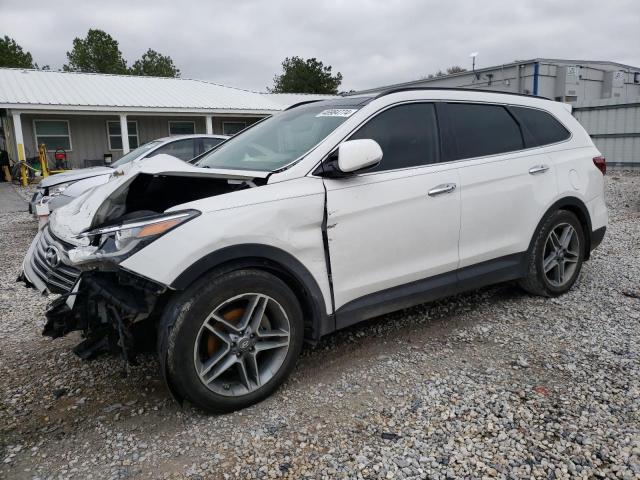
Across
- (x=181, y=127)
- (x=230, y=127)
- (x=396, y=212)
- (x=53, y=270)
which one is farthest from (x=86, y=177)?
(x=230, y=127)

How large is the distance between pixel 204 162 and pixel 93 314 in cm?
155

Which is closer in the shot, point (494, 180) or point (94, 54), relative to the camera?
point (494, 180)

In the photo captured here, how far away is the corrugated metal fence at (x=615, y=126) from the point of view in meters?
13.9

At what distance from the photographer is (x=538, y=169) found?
4.00 metres

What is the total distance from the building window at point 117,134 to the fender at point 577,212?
20.2 m

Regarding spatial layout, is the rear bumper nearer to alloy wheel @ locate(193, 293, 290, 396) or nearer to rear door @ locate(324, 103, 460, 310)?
rear door @ locate(324, 103, 460, 310)

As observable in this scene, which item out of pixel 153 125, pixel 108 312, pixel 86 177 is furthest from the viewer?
pixel 153 125

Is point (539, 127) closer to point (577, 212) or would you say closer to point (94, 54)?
point (577, 212)

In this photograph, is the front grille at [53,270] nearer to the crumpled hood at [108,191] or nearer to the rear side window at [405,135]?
the crumpled hood at [108,191]

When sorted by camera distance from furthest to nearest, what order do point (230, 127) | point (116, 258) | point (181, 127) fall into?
point (230, 127) < point (181, 127) < point (116, 258)

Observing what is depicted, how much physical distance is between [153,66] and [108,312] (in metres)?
57.5

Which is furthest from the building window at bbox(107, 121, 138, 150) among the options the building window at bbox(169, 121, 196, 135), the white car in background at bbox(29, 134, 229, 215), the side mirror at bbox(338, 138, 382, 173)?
the side mirror at bbox(338, 138, 382, 173)

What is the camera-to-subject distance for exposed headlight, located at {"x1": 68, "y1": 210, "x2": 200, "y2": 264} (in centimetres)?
244

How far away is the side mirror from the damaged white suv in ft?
0.04
